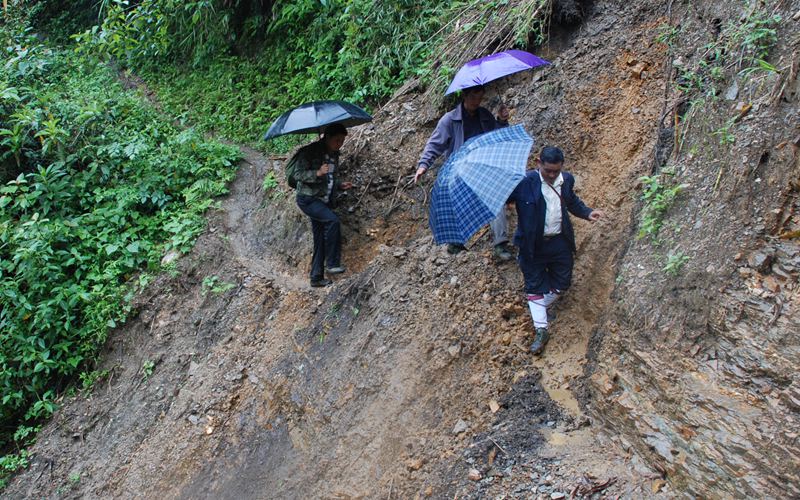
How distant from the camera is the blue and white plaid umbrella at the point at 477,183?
4.12 meters

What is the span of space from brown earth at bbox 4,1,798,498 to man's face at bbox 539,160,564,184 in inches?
31.3

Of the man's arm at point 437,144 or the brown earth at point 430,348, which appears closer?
the brown earth at point 430,348

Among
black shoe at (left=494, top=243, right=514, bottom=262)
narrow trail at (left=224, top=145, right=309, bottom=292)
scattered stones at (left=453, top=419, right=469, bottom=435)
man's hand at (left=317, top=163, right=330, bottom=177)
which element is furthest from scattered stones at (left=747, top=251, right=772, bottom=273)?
narrow trail at (left=224, top=145, right=309, bottom=292)

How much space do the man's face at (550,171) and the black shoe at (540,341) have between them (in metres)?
1.11

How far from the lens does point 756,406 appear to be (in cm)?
314

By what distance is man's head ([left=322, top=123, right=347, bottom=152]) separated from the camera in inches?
243

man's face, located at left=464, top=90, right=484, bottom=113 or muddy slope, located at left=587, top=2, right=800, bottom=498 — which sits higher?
man's face, located at left=464, top=90, right=484, bottom=113

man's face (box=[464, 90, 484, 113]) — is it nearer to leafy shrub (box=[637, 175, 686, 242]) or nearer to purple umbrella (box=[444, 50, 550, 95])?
purple umbrella (box=[444, 50, 550, 95])

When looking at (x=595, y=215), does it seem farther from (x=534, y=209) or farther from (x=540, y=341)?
(x=540, y=341)

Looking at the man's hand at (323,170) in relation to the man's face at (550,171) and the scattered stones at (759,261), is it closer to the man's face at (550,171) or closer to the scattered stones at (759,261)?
the man's face at (550,171)

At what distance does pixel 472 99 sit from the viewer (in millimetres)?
5250

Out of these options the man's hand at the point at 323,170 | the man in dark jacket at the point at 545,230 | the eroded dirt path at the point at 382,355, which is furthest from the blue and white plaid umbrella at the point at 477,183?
the man's hand at the point at 323,170

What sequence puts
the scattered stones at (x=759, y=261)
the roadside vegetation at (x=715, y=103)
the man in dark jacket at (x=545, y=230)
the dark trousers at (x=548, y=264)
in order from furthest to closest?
the dark trousers at (x=548, y=264) < the man in dark jacket at (x=545, y=230) < the roadside vegetation at (x=715, y=103) < the scattered stones at (x=759, y=261)

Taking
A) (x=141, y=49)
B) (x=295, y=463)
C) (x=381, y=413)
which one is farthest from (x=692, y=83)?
(x=141, y=49)
